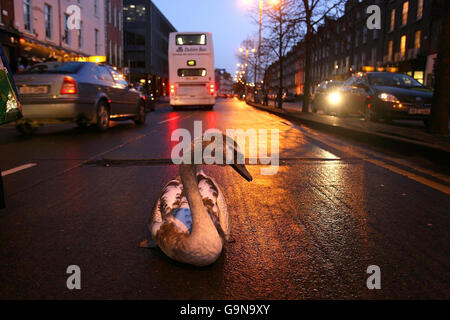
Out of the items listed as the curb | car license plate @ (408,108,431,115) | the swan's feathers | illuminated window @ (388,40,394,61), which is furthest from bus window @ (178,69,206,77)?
the swan's feathers

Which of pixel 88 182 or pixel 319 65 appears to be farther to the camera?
pixel 319 65

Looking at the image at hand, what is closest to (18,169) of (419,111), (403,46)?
(419,111)

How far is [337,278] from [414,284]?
15.5 inches

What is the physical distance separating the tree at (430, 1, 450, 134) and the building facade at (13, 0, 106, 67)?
20.0m

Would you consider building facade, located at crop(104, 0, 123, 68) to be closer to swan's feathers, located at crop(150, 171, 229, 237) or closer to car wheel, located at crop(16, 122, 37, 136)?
car wheel, located at crop(16, 122, 37, 136)

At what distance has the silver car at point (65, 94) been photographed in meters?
9.66

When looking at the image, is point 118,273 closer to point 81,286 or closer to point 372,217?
point 81,286

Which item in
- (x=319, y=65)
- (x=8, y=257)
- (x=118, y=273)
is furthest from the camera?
(x=319, y=65)

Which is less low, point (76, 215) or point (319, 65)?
point (319, 65)

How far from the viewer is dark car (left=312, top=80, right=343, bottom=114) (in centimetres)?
1750

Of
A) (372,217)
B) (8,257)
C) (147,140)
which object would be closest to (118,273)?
(8,257)

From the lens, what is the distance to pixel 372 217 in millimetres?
3609

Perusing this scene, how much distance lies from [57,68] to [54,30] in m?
18.7

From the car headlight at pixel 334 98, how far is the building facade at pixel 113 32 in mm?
23423
